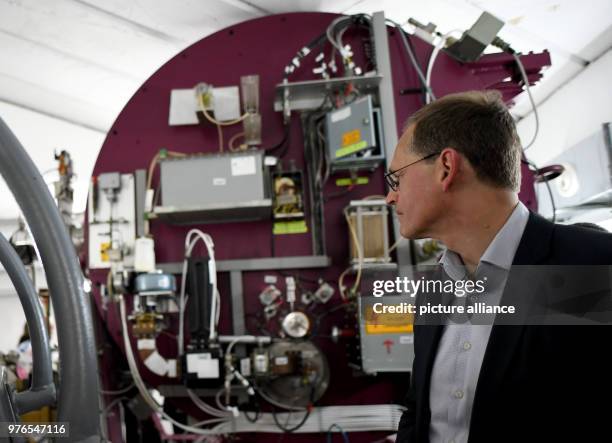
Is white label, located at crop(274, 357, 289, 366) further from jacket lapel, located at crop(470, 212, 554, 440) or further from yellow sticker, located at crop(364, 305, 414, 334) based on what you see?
jacket lapel, located at crop(470, 212, 554, 440)

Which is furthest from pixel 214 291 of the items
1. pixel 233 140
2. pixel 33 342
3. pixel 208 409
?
pixel 33 342

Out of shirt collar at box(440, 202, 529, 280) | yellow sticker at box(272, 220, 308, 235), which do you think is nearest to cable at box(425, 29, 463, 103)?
yellow sticker at box(272, 220, 308, 235)

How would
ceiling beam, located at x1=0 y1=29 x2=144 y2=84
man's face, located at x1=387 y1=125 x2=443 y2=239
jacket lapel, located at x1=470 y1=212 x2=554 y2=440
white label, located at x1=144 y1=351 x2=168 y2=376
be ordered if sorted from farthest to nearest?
ceiling beam, located at x1=0 y1=29 x2=144 y2=84 → white label, located at x1=144 y1=351 x2=168 y2=376 → man's face, located at x1=387 y1=125 x2=443 y2=239 → jacket lapel, located at x1=470 y1=212 x2=554 y2=440

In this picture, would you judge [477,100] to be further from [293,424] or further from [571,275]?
[293,424]

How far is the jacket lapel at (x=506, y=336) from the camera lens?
2.84ft

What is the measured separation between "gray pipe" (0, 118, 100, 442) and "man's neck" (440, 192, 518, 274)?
2.69 feet

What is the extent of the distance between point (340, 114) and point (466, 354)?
1.37 meters

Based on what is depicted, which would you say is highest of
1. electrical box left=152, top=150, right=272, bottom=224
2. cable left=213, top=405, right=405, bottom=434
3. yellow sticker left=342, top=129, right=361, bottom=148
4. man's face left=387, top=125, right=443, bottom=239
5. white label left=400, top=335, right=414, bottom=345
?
yellow sticker left=342, top=129, right=361, bottom=148

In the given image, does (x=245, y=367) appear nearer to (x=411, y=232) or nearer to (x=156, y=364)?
(x=156, y=364)

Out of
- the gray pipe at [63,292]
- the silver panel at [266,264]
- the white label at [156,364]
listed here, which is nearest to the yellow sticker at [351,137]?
the silver panel at [266,264]

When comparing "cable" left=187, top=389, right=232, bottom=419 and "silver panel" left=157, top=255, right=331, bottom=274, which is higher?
"silver panel" left=157, top=255, right=331, bottom=274

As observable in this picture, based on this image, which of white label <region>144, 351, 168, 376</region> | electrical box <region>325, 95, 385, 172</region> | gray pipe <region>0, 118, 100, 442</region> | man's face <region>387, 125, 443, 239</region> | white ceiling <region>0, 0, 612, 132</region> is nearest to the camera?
gray pipe <region>0, 118, 100, 442</region>

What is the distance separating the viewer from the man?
816 millimetres

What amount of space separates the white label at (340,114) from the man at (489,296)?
92cm
